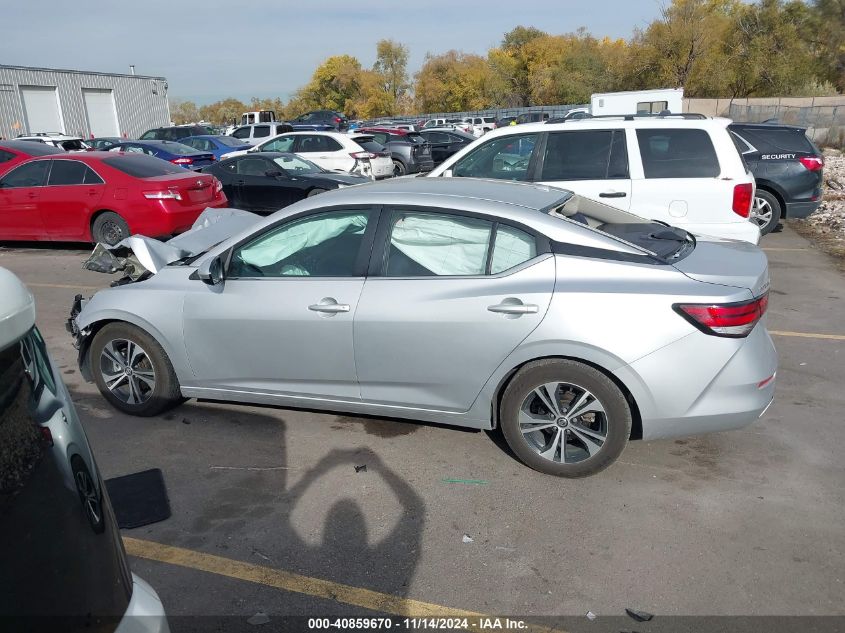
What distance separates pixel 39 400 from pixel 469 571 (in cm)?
234

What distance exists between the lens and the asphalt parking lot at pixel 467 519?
10.2 feet

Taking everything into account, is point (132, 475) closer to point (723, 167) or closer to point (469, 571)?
point (469, 571)

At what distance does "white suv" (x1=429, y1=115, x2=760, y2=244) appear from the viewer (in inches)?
285

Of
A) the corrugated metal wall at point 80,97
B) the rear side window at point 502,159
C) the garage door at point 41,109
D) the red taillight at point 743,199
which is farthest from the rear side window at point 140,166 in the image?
the garage door at point 41,109

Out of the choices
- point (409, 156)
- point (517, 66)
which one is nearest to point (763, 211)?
point (409, 156)

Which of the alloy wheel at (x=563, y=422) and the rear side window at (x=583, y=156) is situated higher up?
the rear side window at (x=583, y=156)

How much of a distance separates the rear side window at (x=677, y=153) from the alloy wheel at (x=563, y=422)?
Result: 14.1 feet

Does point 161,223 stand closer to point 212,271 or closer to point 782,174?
point 212,271

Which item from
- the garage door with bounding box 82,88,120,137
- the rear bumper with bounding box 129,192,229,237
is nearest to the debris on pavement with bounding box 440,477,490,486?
the rear bumper with bounding box 129,192,229,237

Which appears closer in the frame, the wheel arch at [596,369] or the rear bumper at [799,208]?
the wheel arch at [596,369]

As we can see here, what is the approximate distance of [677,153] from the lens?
7453mm

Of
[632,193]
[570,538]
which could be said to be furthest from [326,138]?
[570,538]

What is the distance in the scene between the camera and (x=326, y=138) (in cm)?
1738

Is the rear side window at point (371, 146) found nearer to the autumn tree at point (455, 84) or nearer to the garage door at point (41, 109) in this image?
the garage door at point (41, 109)
